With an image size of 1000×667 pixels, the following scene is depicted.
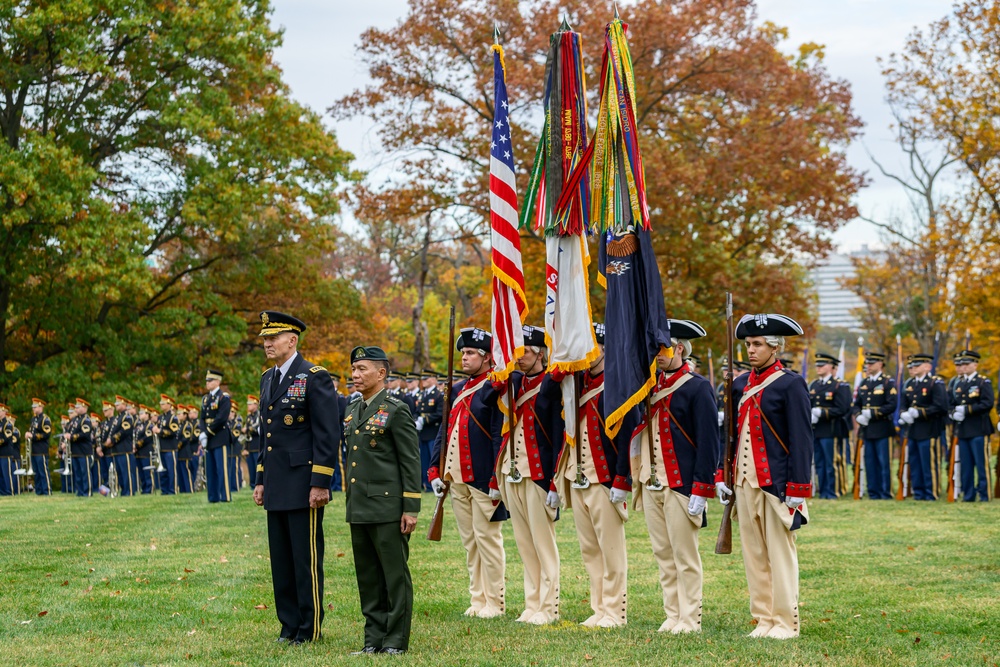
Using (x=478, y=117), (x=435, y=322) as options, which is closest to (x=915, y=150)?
(x=478, y=117)

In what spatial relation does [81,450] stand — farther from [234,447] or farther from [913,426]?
[913,426]

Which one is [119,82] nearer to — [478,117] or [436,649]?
[478,117]

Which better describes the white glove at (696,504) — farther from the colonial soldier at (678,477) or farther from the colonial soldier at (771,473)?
the colonial soldier at (771,473)

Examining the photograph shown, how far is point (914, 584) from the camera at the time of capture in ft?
32.4

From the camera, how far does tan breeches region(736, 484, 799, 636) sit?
759 centimetres

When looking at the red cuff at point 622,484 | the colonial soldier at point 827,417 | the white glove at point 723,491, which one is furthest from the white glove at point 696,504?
the colonial soldier at point 827,417

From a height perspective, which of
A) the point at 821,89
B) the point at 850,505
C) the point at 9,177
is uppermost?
the point at 821,89

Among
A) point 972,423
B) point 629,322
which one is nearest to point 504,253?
point 629,322

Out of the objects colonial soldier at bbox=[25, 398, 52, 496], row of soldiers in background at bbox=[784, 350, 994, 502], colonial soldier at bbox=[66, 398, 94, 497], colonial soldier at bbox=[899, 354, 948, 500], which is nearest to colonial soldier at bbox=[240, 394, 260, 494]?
colonial soldier at bbox=[66, 398, 94, 497]

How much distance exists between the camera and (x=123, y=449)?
941 inches

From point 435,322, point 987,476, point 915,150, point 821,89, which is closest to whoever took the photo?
point 987,476

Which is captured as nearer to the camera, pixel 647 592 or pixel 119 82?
pixel 647 592

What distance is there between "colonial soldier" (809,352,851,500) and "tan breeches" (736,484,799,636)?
1141cm

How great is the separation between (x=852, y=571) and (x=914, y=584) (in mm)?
870
